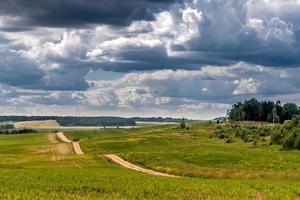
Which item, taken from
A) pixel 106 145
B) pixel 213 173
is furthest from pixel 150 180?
pixel 106 145

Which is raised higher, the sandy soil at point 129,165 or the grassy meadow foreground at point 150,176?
the grassy meadow foreground at point 150,176

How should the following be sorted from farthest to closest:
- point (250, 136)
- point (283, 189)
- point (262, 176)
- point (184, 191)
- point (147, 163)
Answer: point (250, 136) → point (147, 163) → point (262, 176) → point (283, 189) → point (184, 191)

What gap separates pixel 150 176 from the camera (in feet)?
252

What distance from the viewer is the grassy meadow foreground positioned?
56.8 meters

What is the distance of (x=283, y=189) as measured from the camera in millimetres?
62781

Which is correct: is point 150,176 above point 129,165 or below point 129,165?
above

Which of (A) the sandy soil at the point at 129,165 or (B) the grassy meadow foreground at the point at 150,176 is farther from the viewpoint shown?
(A) the sandy soil at the point at 129,165

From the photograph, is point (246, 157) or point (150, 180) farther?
point (246, 157)

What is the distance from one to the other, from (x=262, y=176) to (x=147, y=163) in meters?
25.6

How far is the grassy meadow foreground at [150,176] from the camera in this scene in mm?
Answer: 56781

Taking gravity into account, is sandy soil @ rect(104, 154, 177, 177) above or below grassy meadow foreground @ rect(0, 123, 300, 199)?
below

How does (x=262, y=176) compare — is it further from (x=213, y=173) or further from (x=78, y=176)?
(x=78, y=176)

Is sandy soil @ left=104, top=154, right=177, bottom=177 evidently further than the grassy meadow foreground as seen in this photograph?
Yes

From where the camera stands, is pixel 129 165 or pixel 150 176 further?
pixel 129 165
